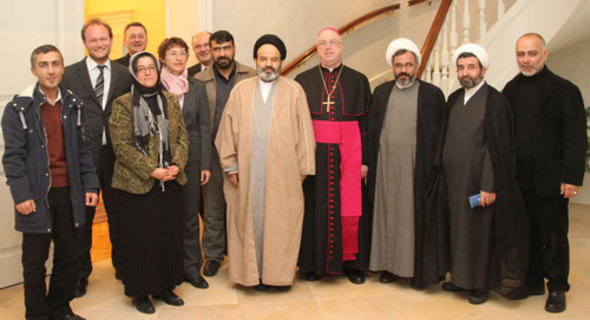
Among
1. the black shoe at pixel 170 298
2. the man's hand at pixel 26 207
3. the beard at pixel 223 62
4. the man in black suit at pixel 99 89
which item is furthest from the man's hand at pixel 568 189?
the man's hand at pixel 26 207

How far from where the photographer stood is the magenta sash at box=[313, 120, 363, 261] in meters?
3.50

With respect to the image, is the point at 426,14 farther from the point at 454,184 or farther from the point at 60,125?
the point at 60,125

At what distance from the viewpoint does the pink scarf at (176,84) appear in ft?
11.1

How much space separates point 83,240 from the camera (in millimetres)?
3314

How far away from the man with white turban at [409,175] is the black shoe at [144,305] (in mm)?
1439

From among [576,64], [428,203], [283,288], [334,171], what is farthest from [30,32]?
[576,64]

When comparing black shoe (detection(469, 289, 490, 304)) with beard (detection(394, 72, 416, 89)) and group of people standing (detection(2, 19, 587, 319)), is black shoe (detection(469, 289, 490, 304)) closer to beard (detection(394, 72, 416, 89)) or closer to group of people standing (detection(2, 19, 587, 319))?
group of people standing (detection(2, 19, 587, 319))

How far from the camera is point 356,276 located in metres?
3.62

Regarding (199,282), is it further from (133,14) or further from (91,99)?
(133,14)

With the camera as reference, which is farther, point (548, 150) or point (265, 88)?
point (265, 88)

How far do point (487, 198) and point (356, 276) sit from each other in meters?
0.99

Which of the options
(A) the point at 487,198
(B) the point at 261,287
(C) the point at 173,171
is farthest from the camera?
(B) the point at 261,287

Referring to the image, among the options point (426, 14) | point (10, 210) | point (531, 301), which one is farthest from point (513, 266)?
point (426, 14)

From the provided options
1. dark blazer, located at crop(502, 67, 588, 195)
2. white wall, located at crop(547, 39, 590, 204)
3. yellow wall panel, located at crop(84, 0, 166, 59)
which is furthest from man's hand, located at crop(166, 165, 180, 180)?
white wall, located at crop(547, 39, 590, 204)
